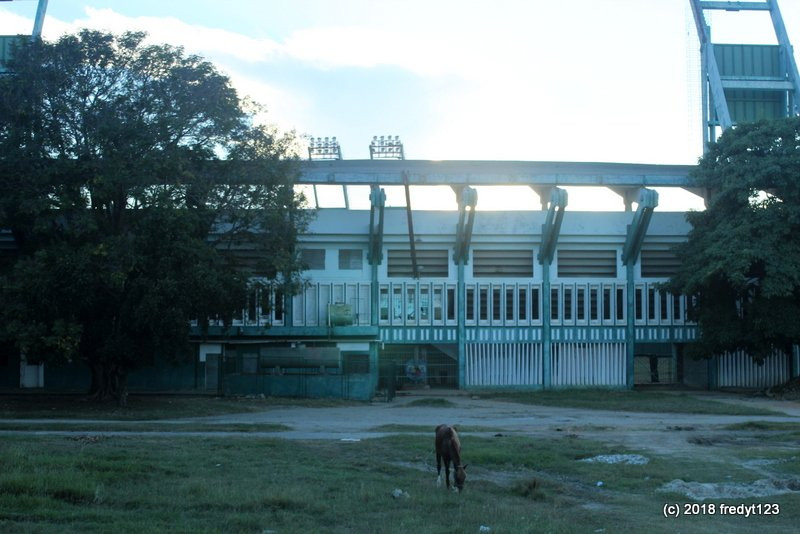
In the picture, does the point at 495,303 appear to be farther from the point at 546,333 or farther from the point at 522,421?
the point at 522,421

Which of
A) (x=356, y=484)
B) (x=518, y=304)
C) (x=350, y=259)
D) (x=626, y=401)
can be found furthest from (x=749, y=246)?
(x=356, y=484)

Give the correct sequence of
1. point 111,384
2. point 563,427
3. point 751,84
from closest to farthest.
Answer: point 563,427 < point 111,384 < point 751,84

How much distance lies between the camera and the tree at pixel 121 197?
100.0ft

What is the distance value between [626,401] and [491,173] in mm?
15308

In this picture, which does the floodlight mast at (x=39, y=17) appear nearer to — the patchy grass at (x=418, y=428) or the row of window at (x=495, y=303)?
the row of window at (x=495, y=303)

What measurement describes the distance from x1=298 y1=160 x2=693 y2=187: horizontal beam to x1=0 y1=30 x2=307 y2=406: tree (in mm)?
5703

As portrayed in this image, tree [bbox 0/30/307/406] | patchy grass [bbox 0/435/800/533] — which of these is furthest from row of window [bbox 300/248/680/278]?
patchy grass [bbox 0/435/800/533]

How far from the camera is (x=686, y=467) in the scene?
18.3m

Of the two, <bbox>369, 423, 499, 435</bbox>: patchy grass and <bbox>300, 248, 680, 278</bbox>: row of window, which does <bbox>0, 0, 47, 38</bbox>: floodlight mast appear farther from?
<bbox>369, 423, 499, 435</bbox>: patchy grass

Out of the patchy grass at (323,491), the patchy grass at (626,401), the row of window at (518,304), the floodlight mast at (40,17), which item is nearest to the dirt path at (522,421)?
the patchy grass at (626,401)

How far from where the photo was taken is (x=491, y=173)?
4941 cm

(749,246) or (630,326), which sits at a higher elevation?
(749,246)

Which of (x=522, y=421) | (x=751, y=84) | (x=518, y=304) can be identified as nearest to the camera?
(x=522, y=421)

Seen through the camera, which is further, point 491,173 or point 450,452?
point 491,173
